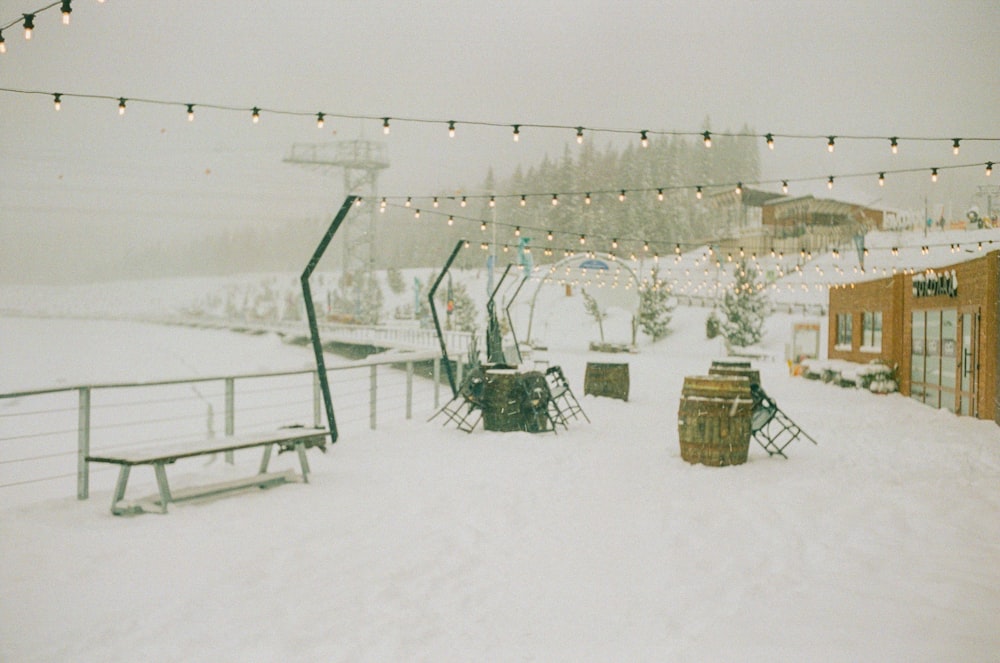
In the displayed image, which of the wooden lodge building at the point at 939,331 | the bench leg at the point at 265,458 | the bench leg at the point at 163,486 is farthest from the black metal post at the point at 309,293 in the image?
the wooden lodge building at the point at 939,331

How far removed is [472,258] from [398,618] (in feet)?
243

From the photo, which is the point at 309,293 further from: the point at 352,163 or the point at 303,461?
the point at 352,163

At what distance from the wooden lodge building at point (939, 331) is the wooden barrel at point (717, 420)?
23.4 feet

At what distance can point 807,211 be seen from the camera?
52.1 m

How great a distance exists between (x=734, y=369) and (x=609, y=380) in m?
3.08

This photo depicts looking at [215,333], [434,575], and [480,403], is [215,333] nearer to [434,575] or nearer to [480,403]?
[480,403]

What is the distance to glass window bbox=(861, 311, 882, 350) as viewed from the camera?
66.2 ft

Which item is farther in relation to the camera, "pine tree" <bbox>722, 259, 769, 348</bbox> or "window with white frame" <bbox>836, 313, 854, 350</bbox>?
"pine tree" <bbox>722, 259, 769, 348</bbox>

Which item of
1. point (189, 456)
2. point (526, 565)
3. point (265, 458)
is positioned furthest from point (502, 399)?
point (526, 565)

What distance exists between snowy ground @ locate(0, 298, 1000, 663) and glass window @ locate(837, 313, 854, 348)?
49.9 ft

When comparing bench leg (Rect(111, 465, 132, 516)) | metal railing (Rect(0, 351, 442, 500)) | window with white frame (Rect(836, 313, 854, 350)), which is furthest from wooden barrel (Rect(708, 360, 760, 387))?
window with white frame (Rect(836, 313, 854, 350))

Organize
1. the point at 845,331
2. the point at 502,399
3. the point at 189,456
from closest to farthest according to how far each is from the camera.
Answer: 1. the point at 189,456
2. the point at 502,399
3. the point at 845,331

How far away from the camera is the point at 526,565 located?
458 cm

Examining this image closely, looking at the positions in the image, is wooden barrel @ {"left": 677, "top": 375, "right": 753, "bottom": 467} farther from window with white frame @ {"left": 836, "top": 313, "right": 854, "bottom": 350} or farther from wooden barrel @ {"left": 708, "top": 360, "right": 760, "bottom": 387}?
window with white frame @ {"left": 836, "top": 313, "right": 854, "bottom": 350}
